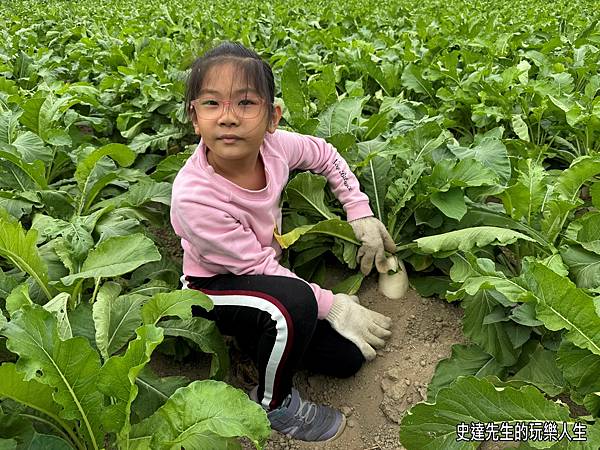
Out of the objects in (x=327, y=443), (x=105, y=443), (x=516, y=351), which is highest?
(x=516, y=351)

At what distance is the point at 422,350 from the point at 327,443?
19.7 inches

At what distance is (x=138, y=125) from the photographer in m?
3.54

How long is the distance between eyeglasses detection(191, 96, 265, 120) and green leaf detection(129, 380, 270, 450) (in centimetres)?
90

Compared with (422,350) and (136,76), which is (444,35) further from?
(422,350)

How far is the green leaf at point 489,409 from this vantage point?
146 cm

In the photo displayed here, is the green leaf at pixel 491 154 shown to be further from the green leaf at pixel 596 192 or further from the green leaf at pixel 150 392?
the green leaf at pixel 150 392

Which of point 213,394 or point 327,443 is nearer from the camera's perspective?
point 213,394

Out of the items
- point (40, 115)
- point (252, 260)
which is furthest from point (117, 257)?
point (40, 115)

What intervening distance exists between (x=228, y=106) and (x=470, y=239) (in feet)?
3.11

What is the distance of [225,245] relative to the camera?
1.98 m

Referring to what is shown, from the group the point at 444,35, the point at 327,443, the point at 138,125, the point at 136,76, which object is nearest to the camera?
the point at 327,443

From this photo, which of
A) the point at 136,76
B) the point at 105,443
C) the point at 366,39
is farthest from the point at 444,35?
the point at 105,443

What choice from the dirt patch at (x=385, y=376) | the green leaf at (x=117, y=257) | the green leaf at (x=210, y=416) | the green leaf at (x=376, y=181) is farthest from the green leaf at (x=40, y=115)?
the green leaf at (x=210, y=416)

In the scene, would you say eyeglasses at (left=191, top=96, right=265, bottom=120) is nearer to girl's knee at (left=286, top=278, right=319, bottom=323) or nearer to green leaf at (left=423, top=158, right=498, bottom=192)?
girl's knee at (left=286, top=278, right=319, bottom=323)
